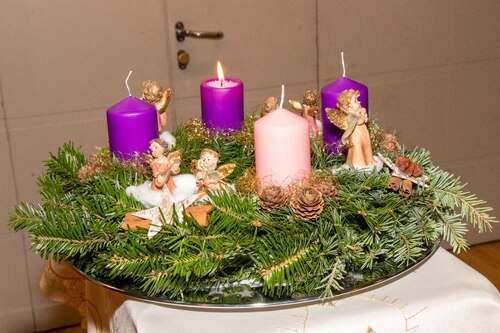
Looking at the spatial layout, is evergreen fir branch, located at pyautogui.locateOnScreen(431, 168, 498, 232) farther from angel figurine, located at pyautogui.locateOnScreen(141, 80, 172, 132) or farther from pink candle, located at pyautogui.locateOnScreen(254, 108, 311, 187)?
angel figurine, located at pyautogui.locateOnScreen(141, 80, 172, 132)

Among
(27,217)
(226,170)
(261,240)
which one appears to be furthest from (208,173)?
(27,217)

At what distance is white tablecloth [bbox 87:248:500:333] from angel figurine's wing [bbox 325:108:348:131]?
23 centimetres

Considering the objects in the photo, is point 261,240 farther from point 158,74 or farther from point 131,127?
point 158,74

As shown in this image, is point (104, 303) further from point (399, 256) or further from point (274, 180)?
point (399, 256)

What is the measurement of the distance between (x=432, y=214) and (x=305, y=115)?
35cm

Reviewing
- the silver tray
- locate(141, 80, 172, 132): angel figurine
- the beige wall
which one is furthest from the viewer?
the beige wall

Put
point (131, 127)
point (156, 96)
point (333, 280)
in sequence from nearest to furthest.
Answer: point (333, 280), point (131, 127), point (156, 96)

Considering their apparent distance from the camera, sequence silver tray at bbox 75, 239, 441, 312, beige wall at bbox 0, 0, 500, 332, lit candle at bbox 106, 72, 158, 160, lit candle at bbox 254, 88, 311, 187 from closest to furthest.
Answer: silver tray at bbox 75, 239, 441, 312
lit candle at bbox 254, 88, 311, 187
lit candle at bbox 106, 72, 158, 160
beige wall at bbox 0, 0, 500, 332

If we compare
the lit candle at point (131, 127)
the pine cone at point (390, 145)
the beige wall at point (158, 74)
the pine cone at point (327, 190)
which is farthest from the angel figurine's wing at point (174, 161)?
the beige wall at point (158, 74)

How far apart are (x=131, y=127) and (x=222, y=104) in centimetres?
19

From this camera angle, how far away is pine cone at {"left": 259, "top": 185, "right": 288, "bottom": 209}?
1001 mm

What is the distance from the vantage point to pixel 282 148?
105 cm

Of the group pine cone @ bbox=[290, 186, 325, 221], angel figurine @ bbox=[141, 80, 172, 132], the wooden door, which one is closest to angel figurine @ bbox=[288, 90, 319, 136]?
angel figurine @ bbox=[141, 80, 172, 132]

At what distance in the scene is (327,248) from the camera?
963mm
